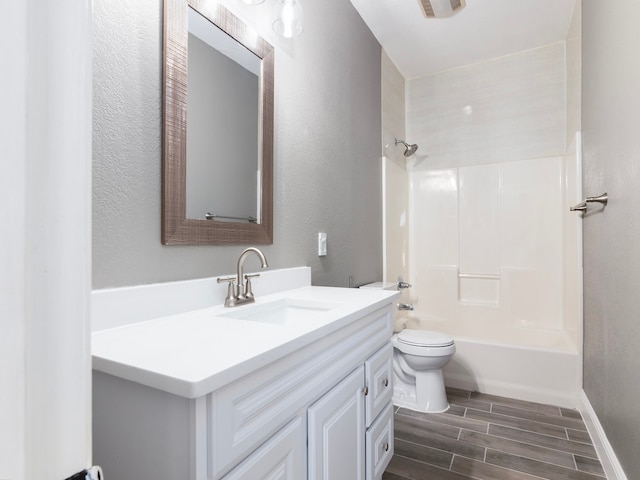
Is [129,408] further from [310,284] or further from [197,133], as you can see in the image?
[310,284]

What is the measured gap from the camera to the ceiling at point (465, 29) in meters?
2.25

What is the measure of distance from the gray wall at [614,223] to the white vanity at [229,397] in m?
0.99

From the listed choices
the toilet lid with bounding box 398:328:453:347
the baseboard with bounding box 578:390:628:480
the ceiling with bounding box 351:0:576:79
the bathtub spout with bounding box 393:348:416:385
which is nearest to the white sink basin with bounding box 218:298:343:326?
the toilet lid with bounding box 398:328:453:347

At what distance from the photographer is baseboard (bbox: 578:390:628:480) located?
144cm

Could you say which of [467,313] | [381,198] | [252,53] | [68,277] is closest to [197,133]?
[252,53]

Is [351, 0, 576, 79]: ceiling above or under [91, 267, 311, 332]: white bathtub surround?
above

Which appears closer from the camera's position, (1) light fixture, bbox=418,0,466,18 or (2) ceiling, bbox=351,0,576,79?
(1) light fixture, bbox=418,0,466,18

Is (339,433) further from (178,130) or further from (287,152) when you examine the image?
(287,152)

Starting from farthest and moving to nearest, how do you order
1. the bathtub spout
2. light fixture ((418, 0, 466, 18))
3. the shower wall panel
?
the shower wall panel, the bathtub spout, light fixture ((418, 0, 466, 18))

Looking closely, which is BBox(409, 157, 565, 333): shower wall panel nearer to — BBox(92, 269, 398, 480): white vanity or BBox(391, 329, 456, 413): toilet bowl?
BBox(391, 329, 456, 413): toilet bowl

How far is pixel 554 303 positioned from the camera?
2.68m

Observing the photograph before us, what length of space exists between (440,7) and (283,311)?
179 centimetres

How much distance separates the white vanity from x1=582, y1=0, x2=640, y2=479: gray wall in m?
0.99

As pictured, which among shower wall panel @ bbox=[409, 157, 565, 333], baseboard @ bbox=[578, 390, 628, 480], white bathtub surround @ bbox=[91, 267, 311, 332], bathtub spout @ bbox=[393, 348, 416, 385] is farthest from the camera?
shower wall panel @ bbox=[409, 157, 565, 333]
